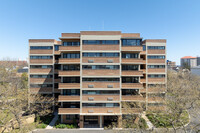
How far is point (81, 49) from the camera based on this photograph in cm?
2094

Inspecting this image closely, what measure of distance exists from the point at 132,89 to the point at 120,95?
11.8 ft

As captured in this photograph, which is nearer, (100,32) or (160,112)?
(160,112)

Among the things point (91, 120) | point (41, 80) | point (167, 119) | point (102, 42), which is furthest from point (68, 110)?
point (167, 119)

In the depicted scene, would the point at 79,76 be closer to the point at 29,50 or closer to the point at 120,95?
the point at 120,95

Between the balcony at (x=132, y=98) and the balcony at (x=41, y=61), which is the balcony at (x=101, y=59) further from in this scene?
the balcony at (x=41, y=61)

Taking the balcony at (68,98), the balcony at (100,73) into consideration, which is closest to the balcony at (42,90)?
the balcony at (68,98)

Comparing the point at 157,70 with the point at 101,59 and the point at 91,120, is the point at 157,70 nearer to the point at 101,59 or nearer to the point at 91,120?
the point at 101,59

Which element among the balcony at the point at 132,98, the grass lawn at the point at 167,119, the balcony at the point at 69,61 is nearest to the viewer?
the grass lawn at the point at 167,119

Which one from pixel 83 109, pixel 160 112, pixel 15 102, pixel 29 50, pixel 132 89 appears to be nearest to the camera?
pixel 160 112

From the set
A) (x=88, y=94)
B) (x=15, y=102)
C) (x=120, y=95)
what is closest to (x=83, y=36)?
(x=88, y=94)

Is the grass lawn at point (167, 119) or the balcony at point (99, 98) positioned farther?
the balcony at point (99, 98)

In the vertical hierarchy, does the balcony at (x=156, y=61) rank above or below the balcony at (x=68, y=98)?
above

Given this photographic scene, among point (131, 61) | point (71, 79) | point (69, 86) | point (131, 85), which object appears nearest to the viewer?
point (69, 86)

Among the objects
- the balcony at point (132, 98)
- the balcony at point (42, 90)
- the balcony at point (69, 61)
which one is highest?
the balcony at point (69, 61)
